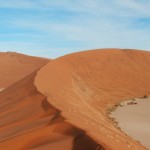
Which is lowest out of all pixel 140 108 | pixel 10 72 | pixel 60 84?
pixel 10 72

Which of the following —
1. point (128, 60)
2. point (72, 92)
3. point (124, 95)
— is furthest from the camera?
point (128, 60)

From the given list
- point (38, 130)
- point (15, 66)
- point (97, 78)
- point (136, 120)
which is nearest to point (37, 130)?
point (38, 130)

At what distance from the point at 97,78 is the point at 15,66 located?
33254 millimetres

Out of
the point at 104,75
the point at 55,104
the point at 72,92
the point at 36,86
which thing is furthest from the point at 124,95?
the point at 55,104

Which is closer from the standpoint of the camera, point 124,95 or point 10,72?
point 124,95

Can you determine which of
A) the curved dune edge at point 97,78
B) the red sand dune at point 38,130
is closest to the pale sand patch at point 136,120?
the curved dune edge at point 97,78

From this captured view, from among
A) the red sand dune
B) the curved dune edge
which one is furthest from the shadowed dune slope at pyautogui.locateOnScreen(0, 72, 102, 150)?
the curved dune edge

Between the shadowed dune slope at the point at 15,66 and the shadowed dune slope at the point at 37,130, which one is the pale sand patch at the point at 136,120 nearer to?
the shadowed dune slope at the point at 37,130

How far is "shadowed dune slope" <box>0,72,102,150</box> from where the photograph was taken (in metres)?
9.70

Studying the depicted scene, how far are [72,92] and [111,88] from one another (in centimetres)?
799

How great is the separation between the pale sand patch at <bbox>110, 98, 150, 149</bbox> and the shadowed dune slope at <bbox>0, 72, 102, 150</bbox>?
3.64 metres

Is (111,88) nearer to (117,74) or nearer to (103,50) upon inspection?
(117,74)

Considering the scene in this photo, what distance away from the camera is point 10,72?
59438mm

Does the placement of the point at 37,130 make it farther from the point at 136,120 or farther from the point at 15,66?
the point at 15,66
